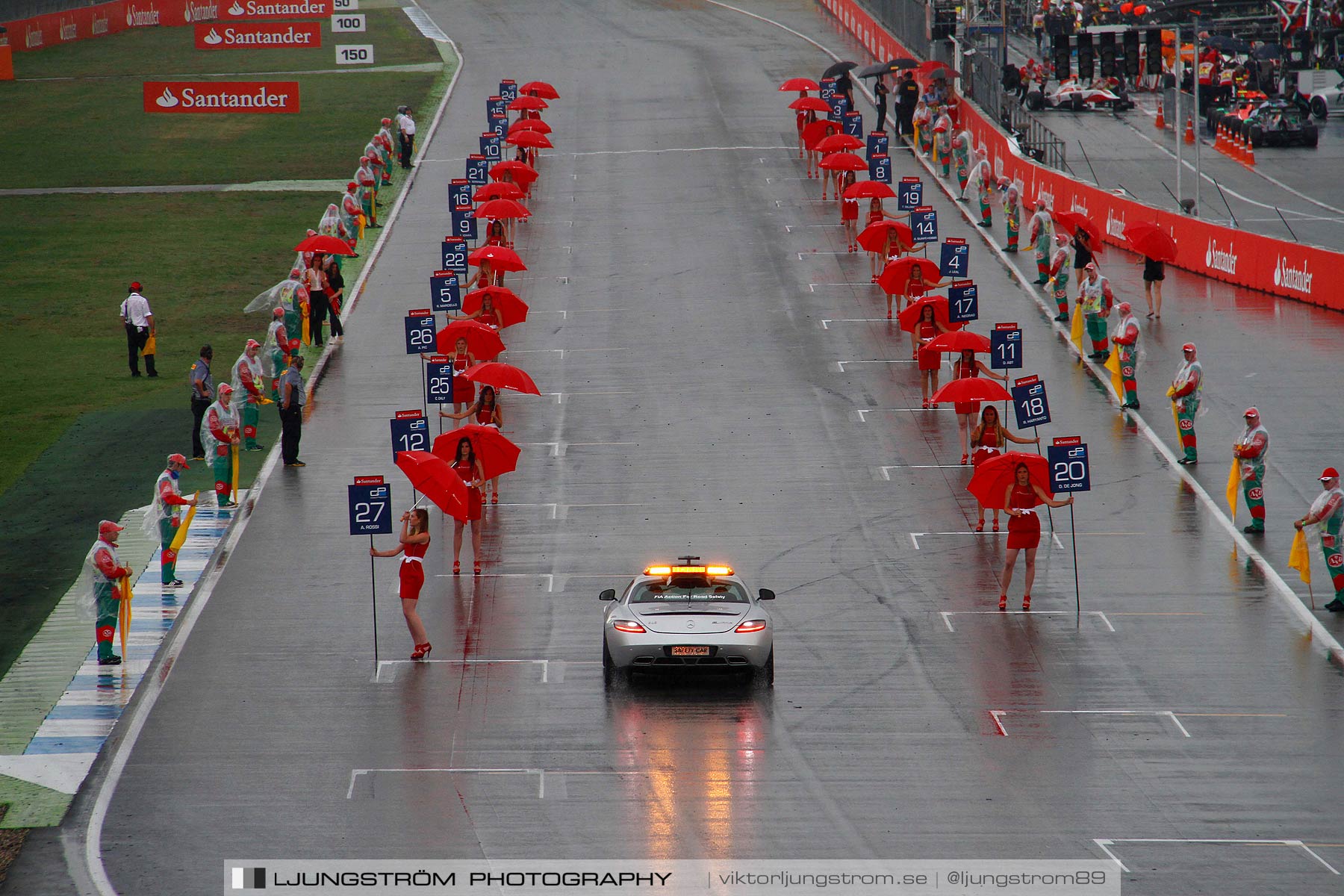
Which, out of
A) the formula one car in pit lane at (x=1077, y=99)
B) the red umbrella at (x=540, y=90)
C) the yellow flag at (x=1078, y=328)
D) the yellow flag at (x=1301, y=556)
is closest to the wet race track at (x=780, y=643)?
the yellow flag at (x=1078, y=328)

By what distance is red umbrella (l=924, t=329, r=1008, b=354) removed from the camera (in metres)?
25.2

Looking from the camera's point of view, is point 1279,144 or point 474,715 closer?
point 474,715

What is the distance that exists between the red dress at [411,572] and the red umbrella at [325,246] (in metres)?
15.3

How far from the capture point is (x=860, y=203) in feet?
146

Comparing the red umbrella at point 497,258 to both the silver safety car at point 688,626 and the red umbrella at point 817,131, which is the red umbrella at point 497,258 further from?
the silver safety car at point 688,626

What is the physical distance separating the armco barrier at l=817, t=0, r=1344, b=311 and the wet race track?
0.87 metres

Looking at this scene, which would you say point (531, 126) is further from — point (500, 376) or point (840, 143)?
point (500, 376)

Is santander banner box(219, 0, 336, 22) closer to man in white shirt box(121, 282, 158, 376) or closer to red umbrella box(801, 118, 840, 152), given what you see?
red umbrella box(801, 118, 840, 152)

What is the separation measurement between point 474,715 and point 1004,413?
Answer: 1363 centimetres

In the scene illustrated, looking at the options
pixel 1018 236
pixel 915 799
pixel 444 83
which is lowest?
pixel 915 799

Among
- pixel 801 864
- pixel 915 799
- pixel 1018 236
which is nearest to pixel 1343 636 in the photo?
pixel 915 799

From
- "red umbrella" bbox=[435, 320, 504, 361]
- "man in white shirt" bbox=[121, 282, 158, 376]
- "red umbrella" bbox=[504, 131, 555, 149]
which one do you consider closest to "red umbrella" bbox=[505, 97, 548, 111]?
"red umbrella" bbox=[504, 131, 555, 149]

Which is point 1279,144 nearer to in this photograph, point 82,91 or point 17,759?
point 82,91

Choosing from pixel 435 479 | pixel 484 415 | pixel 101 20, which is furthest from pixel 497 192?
pixel 101 20
